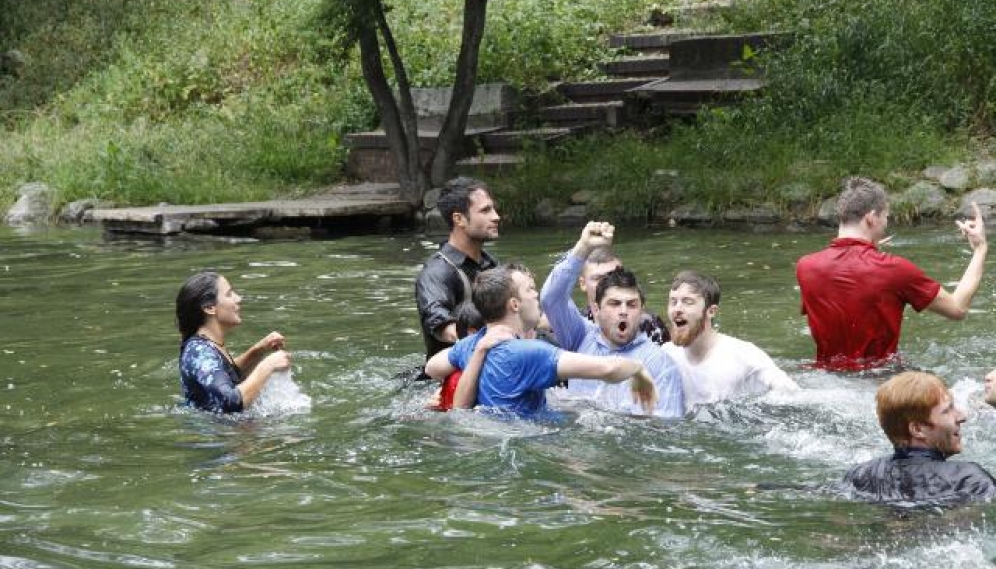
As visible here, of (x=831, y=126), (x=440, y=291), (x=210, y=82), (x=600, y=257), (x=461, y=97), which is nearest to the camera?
(x=600, y=257)

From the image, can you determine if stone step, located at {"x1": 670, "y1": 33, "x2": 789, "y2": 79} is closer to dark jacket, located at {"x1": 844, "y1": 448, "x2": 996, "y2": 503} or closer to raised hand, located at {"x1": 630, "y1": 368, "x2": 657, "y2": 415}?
raised hand, located at {"x1": 630, "y1": 368, "x2": 657, "y2": 415}

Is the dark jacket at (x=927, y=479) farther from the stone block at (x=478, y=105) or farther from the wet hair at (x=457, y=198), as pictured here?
the stone block at (x=478, y=105)

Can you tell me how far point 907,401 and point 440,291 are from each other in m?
3.81

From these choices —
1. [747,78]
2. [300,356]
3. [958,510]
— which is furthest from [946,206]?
[958,510]

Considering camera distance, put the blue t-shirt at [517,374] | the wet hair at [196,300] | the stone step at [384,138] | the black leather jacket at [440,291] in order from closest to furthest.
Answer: the blue t-shirt at [517,374]
the wet hair at [196,300]
the black leather jacket at [440,291]
the stone step at [384,138]

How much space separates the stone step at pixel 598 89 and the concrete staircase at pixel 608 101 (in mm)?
15

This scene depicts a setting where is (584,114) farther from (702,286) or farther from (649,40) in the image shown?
(702,286)

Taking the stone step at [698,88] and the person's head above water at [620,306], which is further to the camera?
the stone step at [698,88]

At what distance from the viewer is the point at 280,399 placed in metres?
9.71

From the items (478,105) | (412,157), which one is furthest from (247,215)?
(478,105)

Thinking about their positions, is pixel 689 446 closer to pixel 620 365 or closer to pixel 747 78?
pixel 620 365

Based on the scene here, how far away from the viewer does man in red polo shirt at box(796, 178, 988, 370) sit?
30.0 ft

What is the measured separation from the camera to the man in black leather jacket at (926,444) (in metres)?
6.38

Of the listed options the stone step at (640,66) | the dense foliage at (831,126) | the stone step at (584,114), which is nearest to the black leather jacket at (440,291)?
the dense foliage at (831,126)
